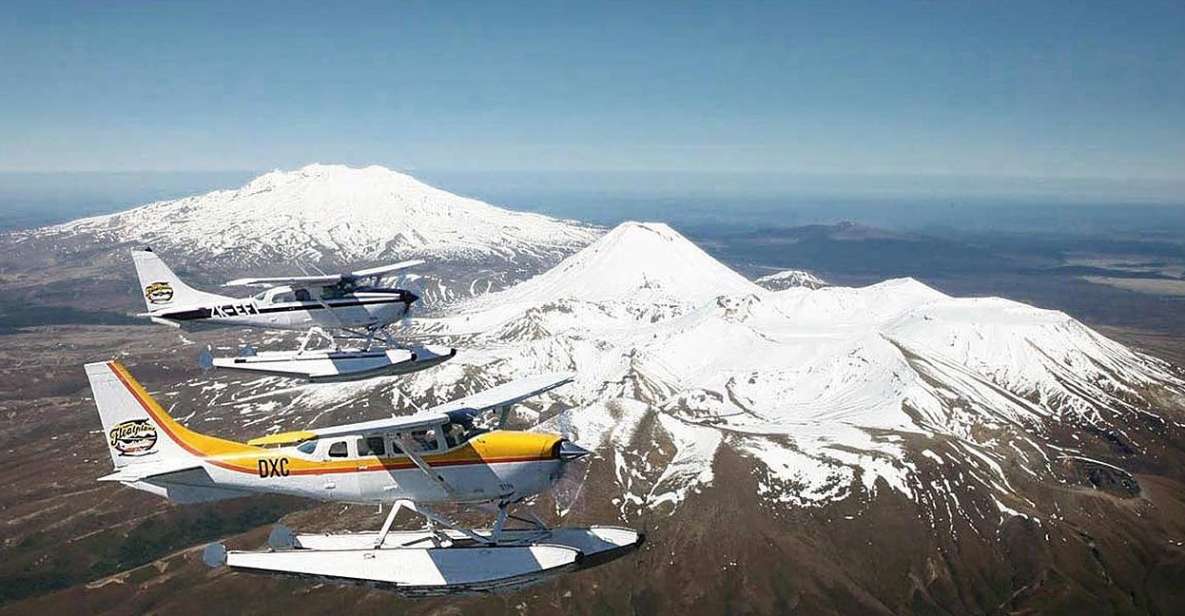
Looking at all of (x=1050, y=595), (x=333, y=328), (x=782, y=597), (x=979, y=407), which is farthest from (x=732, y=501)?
(x=333, y=328)

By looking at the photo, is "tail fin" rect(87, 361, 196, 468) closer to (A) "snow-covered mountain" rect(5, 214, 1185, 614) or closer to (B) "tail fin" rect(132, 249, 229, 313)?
(B) "tail fin" rect(132, 249, 229, 313)

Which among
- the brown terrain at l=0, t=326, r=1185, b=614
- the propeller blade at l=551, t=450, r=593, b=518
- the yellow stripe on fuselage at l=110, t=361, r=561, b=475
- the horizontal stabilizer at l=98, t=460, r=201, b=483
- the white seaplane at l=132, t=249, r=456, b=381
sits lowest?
the brown terrain at l=0, t=326, r=1185, b=614

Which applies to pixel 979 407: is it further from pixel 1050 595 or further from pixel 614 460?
pixel 614 460

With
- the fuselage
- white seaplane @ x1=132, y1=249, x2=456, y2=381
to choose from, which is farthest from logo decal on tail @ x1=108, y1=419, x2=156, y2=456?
white seaplane @ x1=132, y1=249, x2=456, y2=381

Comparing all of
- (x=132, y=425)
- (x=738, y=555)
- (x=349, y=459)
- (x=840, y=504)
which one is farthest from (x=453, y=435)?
(x=840, y=504)

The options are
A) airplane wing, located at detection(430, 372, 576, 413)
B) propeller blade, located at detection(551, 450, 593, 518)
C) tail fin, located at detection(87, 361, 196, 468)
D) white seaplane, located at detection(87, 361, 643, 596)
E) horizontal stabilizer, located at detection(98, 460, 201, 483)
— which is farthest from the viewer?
tail fin, located at detection(87, 361, 196, 468)

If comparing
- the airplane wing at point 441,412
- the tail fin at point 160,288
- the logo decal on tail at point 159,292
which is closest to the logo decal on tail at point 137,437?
the airplane wing at point 441,412

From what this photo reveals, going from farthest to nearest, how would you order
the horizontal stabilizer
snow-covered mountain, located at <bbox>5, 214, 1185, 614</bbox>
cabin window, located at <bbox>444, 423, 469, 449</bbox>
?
snow-covered mountain, located at <bbox>5, 214, 1185, 614</bbox>
the horizontal stabilizer
cabin window, located at <bbox>444, 423, 469, 449</bbox>
